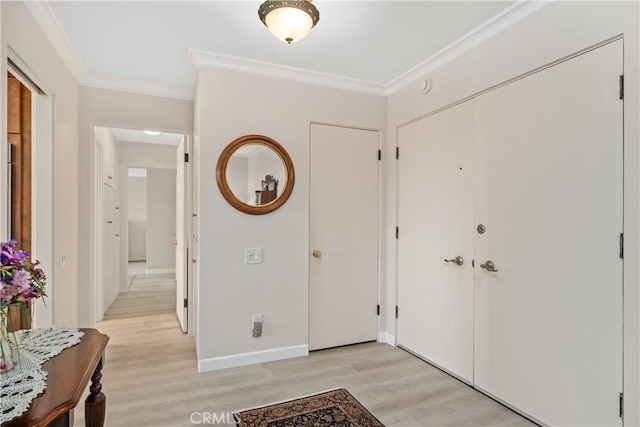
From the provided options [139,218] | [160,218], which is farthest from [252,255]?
[139,218]

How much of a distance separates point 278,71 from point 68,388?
8.80ft

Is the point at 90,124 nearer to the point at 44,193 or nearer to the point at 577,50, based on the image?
the point at 44,193

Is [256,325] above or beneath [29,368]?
beneath

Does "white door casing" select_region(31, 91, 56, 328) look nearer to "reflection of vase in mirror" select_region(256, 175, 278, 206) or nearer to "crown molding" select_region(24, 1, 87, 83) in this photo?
"crown molding" select_region(24, 1, 87, 83)

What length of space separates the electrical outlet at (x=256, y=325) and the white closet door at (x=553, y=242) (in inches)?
68.1

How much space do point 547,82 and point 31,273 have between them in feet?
8.85

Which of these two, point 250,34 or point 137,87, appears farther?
point 137,87

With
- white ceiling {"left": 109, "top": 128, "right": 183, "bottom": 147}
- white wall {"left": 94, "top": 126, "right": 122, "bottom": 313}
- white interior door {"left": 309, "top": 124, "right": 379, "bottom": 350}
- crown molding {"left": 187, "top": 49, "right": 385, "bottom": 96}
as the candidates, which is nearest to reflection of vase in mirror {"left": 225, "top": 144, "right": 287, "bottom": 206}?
white interior door {"left": 309, "top": 124, "right": 379, "bottom": 350}

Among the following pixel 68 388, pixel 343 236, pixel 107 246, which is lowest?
pixel 68 388

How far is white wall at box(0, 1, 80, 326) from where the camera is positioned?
5.70ft

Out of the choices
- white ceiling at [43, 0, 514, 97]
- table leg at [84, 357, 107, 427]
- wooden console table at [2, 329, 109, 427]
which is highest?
white ceiling at [43, 0, 514, 97]

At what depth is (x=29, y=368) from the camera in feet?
3.90

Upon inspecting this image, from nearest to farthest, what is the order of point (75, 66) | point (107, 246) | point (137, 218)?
point (75, 66)
point (107, 246)
point (137, 218)

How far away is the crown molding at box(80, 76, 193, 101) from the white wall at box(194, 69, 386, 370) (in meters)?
0.66
